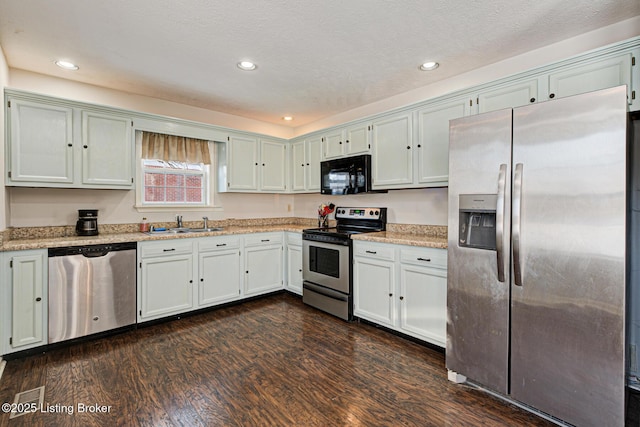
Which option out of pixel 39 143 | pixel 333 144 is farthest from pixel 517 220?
pixel 39 143

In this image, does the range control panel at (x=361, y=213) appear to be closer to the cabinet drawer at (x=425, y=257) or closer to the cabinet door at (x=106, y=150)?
the cabinet drawer at (x=425, y=257)

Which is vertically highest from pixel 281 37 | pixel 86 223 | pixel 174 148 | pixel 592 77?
pixel 281 37

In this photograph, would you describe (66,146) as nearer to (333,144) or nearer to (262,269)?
(262,269)

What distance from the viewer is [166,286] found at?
3.25 metres

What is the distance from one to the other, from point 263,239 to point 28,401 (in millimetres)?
2522

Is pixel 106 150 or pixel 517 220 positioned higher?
pixel 106 150

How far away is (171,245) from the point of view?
3273 mm

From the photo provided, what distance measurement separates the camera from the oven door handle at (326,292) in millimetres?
3350

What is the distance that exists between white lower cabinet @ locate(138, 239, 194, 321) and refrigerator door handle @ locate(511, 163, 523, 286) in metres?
3.06

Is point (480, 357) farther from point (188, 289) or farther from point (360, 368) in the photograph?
point (188, 289)

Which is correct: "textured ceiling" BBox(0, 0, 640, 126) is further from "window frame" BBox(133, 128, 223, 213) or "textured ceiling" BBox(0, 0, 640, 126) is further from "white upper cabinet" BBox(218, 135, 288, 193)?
"white upper cabinet" BBox(218, 135, 288, 193)

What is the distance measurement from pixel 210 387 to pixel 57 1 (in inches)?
109

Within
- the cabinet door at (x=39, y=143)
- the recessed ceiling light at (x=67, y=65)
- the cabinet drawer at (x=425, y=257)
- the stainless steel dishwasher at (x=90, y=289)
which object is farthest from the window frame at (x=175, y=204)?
A: the cabinet drawer at (x=425, y=257)

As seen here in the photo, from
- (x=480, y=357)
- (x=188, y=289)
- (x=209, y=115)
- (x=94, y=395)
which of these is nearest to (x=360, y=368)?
(x=480, y=357)
